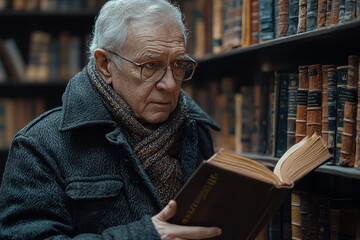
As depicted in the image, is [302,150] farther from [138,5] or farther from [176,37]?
[138,5]

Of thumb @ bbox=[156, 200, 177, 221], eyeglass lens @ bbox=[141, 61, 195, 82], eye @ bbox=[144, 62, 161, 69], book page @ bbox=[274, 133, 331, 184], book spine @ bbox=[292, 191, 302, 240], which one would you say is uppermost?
eye @ bbox=[144, 62, 161, 69]

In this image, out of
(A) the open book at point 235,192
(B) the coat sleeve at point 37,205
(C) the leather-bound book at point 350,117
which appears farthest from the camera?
(C) the leather-bound book at point 350,117

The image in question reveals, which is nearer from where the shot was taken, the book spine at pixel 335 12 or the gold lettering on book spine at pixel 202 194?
the gold lettering on book spine at pixel 202 194

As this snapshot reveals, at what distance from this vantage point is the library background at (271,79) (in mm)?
1331

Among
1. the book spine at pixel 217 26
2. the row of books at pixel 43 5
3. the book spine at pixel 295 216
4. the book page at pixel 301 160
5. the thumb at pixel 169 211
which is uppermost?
the row of books at pixel 43 5

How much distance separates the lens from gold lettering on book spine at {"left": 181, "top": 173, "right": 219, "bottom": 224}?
1.03m

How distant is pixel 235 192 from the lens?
106cm

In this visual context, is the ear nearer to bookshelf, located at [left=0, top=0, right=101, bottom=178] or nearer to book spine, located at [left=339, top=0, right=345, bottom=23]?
book spine, located at [left=339, top=0, right=345, bottom=23]

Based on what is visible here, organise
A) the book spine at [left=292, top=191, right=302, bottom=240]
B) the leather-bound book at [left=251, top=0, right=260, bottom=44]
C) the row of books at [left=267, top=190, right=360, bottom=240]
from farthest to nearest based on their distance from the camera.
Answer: the leather-bound book at [left=251, top=0, right=260, bottom=44] < the book spine at [left=292, top=191, right=302, bottom=240] < the row of books at [left=267, top=190, right=360, bottom=240]

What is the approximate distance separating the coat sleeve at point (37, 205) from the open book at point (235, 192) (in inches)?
5.3

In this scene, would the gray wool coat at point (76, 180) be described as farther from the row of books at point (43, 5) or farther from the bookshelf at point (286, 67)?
the row of books at point (43, 5)

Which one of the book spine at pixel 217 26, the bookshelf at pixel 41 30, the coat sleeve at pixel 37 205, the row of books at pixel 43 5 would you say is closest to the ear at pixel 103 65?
the coat sleeve at pixel 37 205

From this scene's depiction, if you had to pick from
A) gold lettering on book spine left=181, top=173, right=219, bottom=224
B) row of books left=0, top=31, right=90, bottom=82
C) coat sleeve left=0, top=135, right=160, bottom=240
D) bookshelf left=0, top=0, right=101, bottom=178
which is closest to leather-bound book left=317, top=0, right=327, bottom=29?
gold lettering on book spine left=181, top=173, right=219, bottom=224

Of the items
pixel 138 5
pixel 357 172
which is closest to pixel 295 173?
pixel 357 172
